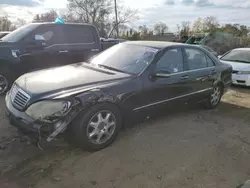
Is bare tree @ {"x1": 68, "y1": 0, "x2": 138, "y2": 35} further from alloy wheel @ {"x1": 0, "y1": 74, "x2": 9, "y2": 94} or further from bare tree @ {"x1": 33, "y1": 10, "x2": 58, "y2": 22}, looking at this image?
alloy wheel @ {"x1": 0, "y1": 74, "x2": 9, "y2": 94}

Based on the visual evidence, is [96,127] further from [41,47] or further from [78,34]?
[78,34]

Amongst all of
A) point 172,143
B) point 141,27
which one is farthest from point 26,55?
point 141,27

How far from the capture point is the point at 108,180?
2828 mm

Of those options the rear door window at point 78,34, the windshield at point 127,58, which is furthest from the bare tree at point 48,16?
the windshield at point 127,58

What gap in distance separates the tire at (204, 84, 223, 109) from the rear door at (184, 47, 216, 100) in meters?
0.24

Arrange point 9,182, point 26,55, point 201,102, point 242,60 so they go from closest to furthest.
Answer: point 9,182 < point 201,102 < point 26,55 < point 242,60

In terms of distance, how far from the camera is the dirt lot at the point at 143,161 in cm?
281

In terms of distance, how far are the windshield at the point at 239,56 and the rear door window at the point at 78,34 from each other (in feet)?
16.8

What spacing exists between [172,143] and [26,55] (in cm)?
421

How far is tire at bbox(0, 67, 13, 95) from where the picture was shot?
5.90 metres

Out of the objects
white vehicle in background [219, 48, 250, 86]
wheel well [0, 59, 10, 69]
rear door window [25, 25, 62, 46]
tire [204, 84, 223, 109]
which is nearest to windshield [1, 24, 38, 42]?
rear door window [25, 25, 62, 46]

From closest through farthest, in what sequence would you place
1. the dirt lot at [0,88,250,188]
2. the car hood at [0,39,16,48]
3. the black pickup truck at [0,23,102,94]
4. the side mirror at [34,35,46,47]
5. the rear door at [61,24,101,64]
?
the dirt lot at [0,88,250,188], the car hood at [0,39,16,48], the black pickup truck at [0,23,102,94], the side mirror at [34,35,46,47], the rear door at [61,24,101,64]

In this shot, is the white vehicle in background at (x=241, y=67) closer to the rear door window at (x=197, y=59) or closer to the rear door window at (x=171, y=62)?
the rear door window at (x=197, y=59)

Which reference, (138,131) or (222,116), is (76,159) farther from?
(222,116)
